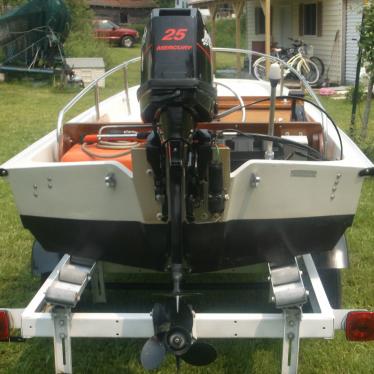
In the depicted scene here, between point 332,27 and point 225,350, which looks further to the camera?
point 332,27

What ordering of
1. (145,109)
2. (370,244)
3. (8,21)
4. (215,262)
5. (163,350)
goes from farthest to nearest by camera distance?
(8,21), (370,244), (215,262), (145,109), (163,350)

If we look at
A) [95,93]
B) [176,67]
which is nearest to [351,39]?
[95,93]

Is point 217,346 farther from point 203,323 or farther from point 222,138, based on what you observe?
point 222,138

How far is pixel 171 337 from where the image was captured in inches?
96.4

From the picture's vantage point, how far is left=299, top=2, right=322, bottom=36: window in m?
18.1

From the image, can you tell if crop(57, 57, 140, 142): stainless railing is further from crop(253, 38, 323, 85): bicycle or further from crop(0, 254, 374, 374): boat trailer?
crop(253, 38, 323, 85): bicycle

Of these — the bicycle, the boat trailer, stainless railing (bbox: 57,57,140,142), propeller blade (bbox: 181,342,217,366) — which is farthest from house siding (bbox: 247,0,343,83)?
propeller blade (bbox: 181,342,217,366)

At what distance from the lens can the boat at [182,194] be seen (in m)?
2.53

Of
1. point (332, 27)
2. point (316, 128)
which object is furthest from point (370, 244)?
point (332, 27)

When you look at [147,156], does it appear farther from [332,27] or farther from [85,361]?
[332,27]

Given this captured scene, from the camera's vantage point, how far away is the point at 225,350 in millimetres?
3545

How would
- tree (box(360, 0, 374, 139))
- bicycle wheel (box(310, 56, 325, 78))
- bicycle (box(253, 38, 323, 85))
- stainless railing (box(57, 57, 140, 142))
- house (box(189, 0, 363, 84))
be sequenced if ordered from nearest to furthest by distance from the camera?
1. stainless railing (box(57, 57, 140, 142))
2. tree (box(360, 0, 374, 139))
3. bicycle (box(253, 38, 323, 85))
4. house (box(189, 0, 363, 84))
5. bicycle wheel (box(310, 56, 325, 78))

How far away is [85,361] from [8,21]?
15116mm

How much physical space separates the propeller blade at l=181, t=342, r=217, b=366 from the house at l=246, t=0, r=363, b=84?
13235 mm
